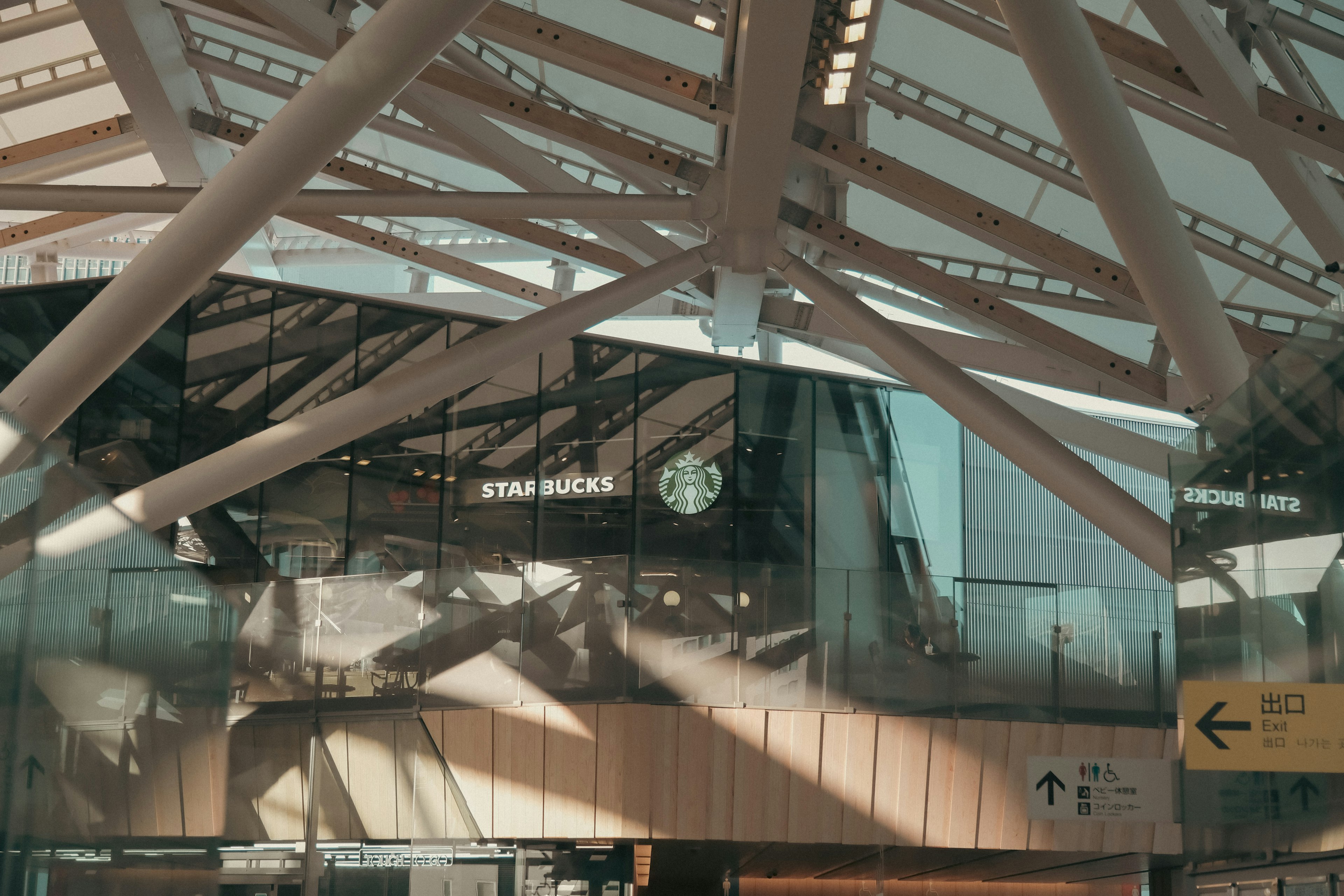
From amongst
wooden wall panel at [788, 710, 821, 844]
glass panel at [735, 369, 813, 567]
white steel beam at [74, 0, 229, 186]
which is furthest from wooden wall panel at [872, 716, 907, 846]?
white steel beam at [74, 0, 229, 186]

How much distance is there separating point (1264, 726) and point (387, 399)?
8.42 meters

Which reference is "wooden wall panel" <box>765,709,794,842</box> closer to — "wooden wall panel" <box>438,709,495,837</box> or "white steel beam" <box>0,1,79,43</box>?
"wooden wall panel" <box>438,709,495,837</box>

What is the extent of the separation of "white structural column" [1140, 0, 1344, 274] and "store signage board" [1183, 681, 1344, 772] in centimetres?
320

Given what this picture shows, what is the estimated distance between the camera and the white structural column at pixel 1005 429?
1134 centimetres

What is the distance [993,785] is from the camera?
16.0m

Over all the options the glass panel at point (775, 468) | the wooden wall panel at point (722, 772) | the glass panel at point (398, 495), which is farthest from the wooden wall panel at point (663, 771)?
the glass panel at point (398, 495)

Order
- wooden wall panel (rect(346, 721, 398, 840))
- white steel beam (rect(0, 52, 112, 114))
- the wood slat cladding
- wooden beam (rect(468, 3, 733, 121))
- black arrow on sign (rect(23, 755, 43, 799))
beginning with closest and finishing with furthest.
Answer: black arrow on sign (rect(23, 755, 43, 799))
wooden beam (rect(468, 3, 733, 121))
wooden wall panel (rect(346, 721, 398, 840))
the wood slat cladding
white steel beam (rect(0, 52, 112, 114))

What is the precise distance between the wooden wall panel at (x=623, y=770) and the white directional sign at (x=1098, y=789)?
4.45 metres

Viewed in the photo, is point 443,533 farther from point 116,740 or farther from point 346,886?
point 116,740

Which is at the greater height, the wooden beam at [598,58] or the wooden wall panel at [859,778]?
the wooden beam at [598,58]

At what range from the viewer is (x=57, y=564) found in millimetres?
5465

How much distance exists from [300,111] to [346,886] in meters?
9.96

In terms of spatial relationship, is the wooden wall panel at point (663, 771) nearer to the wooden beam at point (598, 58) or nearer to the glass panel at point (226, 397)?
the wooden beam at point (598, 58)

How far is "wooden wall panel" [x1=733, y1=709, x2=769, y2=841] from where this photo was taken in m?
15.6
